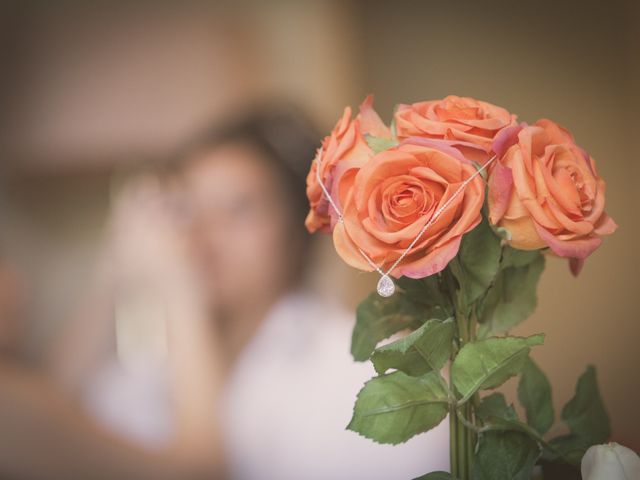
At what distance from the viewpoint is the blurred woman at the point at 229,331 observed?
3.00 ft

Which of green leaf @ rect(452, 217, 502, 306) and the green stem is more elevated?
green leaf @ rect(452, 217, 502, 306)

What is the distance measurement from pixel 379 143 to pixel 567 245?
0.62 feet

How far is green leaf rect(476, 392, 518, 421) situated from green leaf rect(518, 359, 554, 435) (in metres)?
0.06

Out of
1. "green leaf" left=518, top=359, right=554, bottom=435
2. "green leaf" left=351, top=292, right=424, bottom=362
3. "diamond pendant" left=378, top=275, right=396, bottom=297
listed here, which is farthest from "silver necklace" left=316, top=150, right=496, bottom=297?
"green leaf" left=518, top=359, right=554, bottom=435

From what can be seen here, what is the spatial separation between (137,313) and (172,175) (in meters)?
0.20

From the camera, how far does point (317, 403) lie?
0.94m

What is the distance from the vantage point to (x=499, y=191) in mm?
562

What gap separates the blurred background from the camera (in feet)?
3.00

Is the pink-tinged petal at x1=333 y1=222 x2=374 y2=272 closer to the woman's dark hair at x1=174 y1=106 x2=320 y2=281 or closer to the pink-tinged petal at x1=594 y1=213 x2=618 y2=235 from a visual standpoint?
the pink-tinged petal at x1=594 y1=213 x2=618 y2=235

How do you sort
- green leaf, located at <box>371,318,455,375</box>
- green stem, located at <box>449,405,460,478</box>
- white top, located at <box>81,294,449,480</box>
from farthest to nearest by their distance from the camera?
1. white top, located at <box>81,294,449,480</box>
2. green stem, located at <box>449,405,460,478</box>
3. green leaf, located at <box>371,318,455,375</box>

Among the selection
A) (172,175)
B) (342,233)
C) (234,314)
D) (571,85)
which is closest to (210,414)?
(234,314)

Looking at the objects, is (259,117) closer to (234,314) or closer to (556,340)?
(234,314)

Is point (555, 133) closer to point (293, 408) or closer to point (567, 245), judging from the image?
point (567, 245)

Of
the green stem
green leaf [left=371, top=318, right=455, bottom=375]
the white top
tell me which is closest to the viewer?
green leaf [left=371, top=318, right=455, bottom=375]
